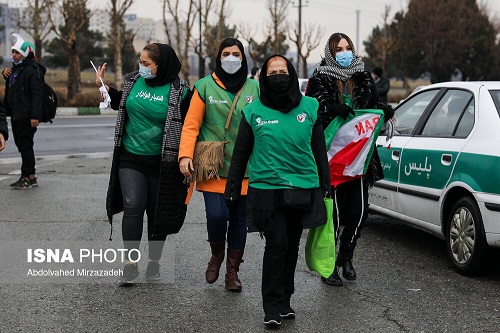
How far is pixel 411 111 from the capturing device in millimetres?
7676

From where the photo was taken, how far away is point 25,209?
9.07 m

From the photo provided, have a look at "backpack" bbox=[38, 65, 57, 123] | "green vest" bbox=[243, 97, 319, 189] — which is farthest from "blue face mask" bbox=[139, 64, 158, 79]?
"backpack" bbox=[38, 65, 57, 123]

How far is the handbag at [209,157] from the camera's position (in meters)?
5.54

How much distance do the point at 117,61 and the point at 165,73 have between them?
3531 centimetres

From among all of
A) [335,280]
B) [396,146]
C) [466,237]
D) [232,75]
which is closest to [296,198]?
[232,75]

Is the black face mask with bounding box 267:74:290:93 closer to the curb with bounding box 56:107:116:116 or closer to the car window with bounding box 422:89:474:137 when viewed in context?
the car window with bounding box 422:89:474:137

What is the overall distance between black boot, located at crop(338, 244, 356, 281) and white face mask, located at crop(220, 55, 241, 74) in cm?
159

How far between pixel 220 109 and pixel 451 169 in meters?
1.98

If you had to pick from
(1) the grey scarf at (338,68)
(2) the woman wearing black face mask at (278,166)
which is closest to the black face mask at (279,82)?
(2) the woman wearing black face mask at (278,166)

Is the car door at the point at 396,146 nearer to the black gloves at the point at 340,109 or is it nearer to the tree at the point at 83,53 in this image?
the black gloves at the point at 340,109

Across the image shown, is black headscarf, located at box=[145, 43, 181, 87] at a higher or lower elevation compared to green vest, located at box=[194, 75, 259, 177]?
higher

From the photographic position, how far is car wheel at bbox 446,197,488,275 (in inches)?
235

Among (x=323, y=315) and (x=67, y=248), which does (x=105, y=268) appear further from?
(x=323, y=315)

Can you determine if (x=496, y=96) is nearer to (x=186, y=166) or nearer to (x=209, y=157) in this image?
(x=209, y=157)
